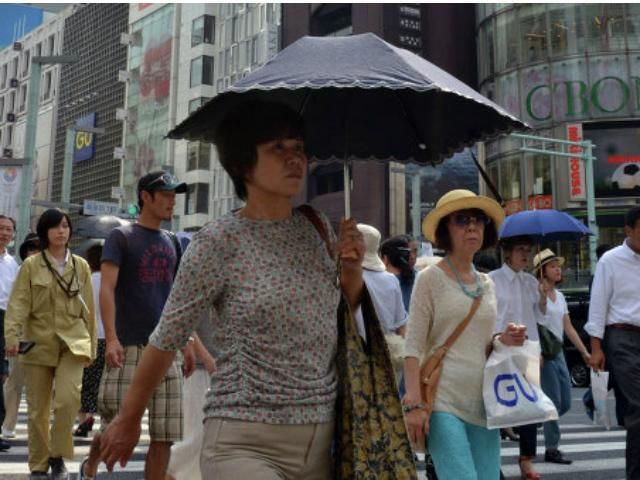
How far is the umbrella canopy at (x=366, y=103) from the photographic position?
2445 millimetres

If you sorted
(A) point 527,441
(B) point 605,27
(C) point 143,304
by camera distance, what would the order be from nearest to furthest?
(C) point 143,304
(A) point 527,441
(B) point 605,27

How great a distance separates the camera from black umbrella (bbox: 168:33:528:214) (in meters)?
2.45

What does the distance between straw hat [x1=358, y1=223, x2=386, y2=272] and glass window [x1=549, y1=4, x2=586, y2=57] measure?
103 ft

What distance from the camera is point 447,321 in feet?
11.8

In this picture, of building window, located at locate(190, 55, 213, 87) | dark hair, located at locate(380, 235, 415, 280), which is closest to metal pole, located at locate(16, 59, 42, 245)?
dark hair, located at locate(380, 235, 415, 280)

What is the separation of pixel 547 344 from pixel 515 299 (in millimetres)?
1224

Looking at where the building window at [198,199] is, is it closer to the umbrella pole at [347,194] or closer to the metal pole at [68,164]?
the metal pole at [68,164]

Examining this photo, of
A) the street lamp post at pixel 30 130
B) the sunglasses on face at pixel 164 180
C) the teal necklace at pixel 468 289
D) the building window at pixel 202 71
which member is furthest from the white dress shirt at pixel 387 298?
the building window at pixel 202 71

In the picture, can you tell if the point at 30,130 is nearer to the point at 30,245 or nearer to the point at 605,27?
the point at 30,245

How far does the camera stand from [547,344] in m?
6.76

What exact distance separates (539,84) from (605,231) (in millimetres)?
7120

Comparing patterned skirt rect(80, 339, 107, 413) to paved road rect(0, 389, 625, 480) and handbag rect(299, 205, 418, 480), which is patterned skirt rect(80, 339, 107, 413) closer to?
paved road rect(0, 389, 625, 480)

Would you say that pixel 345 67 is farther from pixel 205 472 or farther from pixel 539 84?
pixel 539 84

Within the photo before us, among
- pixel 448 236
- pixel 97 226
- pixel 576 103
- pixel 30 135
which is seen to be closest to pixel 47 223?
pixel 448 236
